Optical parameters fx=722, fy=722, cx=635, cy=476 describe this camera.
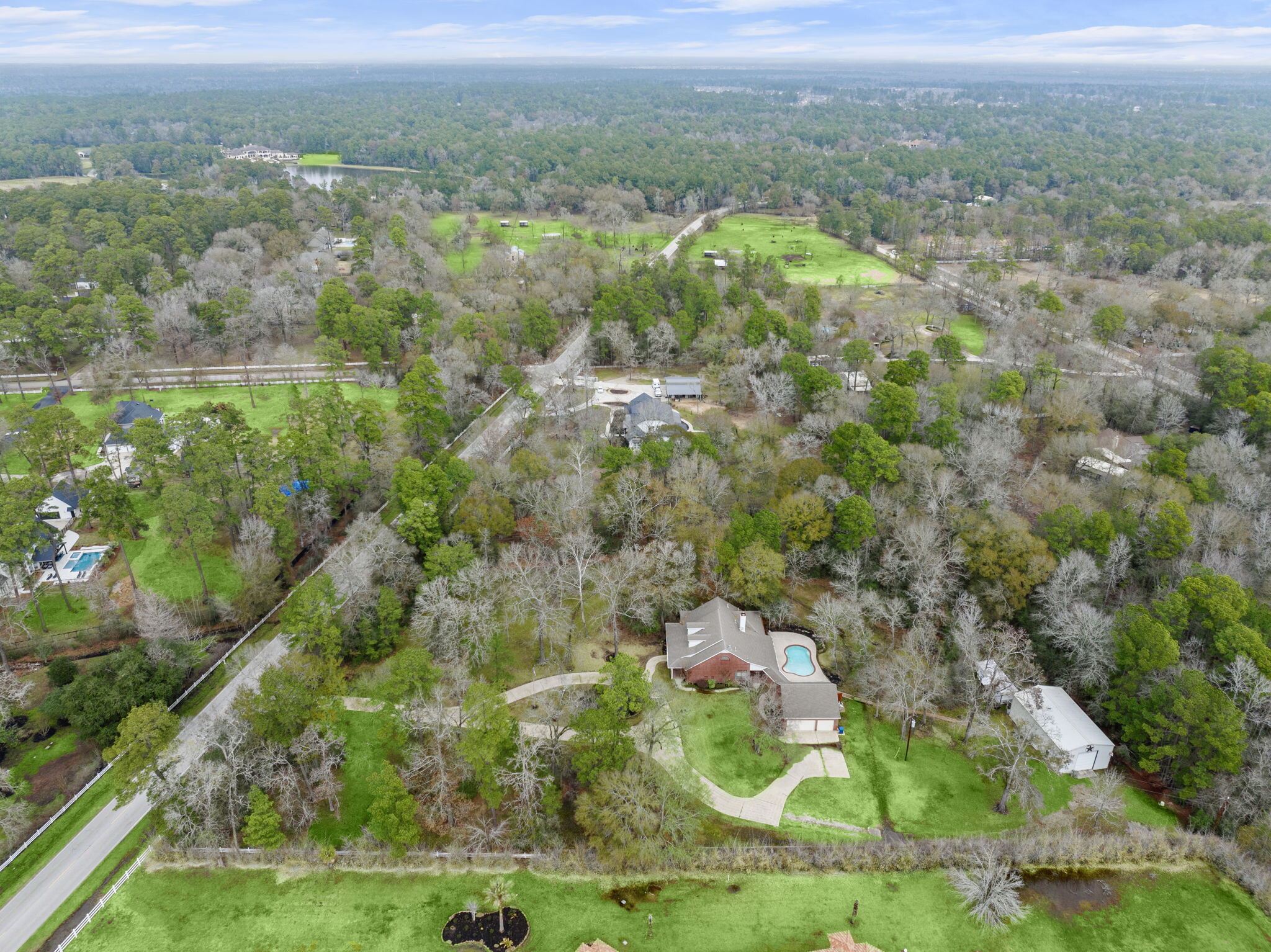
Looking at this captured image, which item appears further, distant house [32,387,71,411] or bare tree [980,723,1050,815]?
distant house [32,387,71,411]

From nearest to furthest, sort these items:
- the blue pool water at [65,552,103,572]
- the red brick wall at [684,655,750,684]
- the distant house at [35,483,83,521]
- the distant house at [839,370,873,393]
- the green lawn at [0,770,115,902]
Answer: the green lawn at [0,770,115,902], the red brick wall at [684,655,750,684], the blue pool water at [65,552,103,572], the distant house at [35,483,83,521], the distant house at [839,370,873,393]

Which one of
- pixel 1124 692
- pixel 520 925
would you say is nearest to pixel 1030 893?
pixel 1124 692

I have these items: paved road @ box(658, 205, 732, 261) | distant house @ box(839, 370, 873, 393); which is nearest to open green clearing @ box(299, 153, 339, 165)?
paved road @ box(658, 205, 732, 261)

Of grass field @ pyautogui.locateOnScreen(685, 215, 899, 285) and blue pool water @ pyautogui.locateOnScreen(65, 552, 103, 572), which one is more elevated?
grass field @ pyautogui.locateOnScreen(685, 215, 899, 285)

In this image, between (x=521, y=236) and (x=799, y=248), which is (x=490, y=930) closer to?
(x=799, y=248)

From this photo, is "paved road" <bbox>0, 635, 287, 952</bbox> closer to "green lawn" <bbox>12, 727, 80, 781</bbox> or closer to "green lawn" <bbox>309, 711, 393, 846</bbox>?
"green lawn" <bbox>12, 727, 80, 781</bbox>

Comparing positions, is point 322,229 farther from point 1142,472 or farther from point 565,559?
point 1142,472
